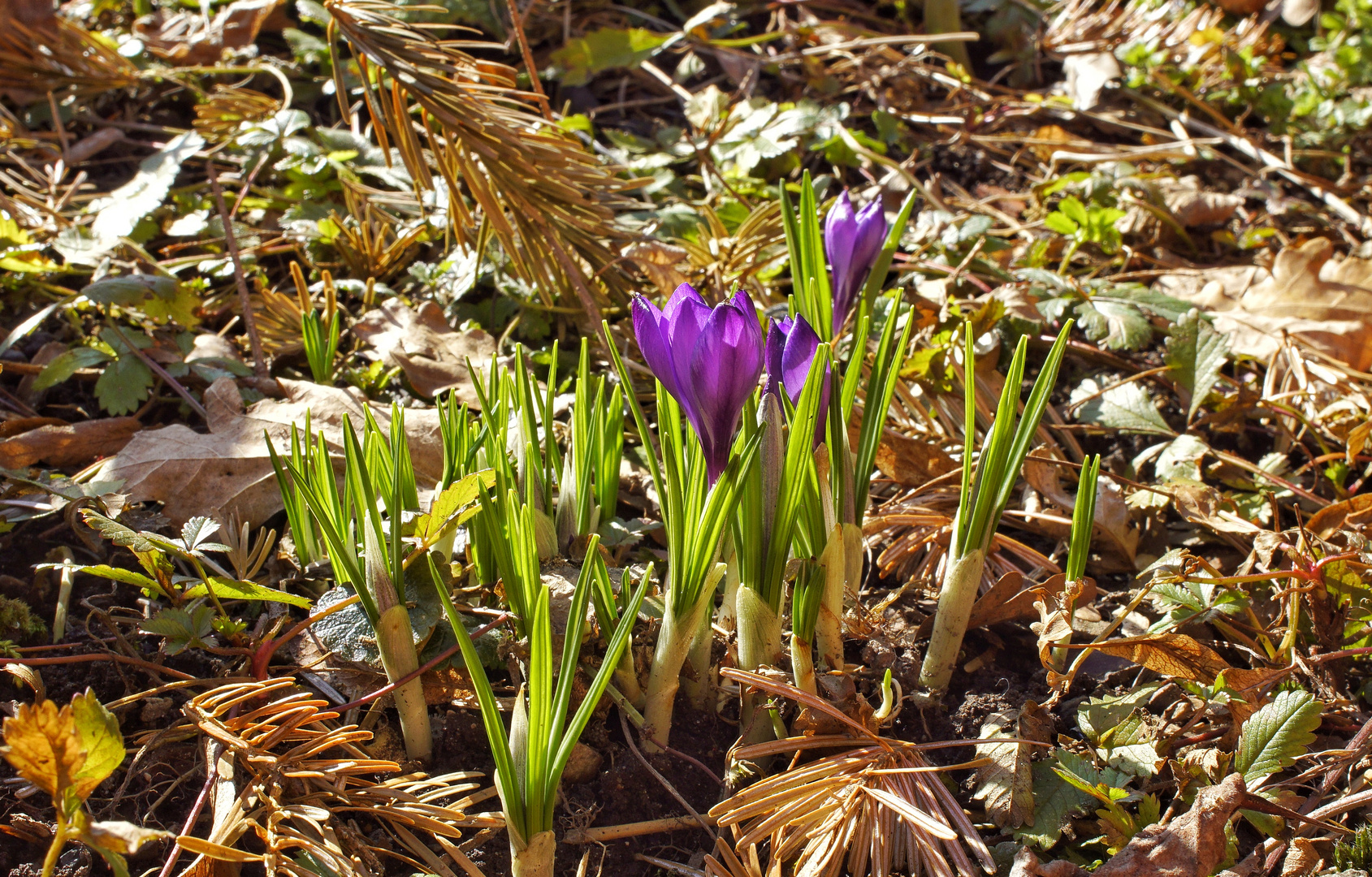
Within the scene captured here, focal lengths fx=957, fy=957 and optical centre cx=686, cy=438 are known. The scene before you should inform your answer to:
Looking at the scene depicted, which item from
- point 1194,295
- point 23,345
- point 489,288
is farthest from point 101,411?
point 1194,295

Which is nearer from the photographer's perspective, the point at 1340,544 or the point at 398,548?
the point at 398,548

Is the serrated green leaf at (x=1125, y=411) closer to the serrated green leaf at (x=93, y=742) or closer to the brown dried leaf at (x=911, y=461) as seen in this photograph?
the brown dried leaf at (x=911, y=461)

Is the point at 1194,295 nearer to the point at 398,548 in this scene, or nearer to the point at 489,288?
the point at 489,288

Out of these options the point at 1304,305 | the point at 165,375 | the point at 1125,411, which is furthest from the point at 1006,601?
the point at 165,375

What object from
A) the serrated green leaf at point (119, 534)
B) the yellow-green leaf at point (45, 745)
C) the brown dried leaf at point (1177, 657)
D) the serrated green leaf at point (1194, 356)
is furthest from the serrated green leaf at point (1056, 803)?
the serrated green leaf at point (119, 534)

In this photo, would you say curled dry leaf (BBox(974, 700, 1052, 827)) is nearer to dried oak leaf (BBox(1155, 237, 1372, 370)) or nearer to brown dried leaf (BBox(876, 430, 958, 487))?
brown dried leaf (BBox(876, 430, 958, 487))

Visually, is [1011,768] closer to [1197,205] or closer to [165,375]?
[165,375]
